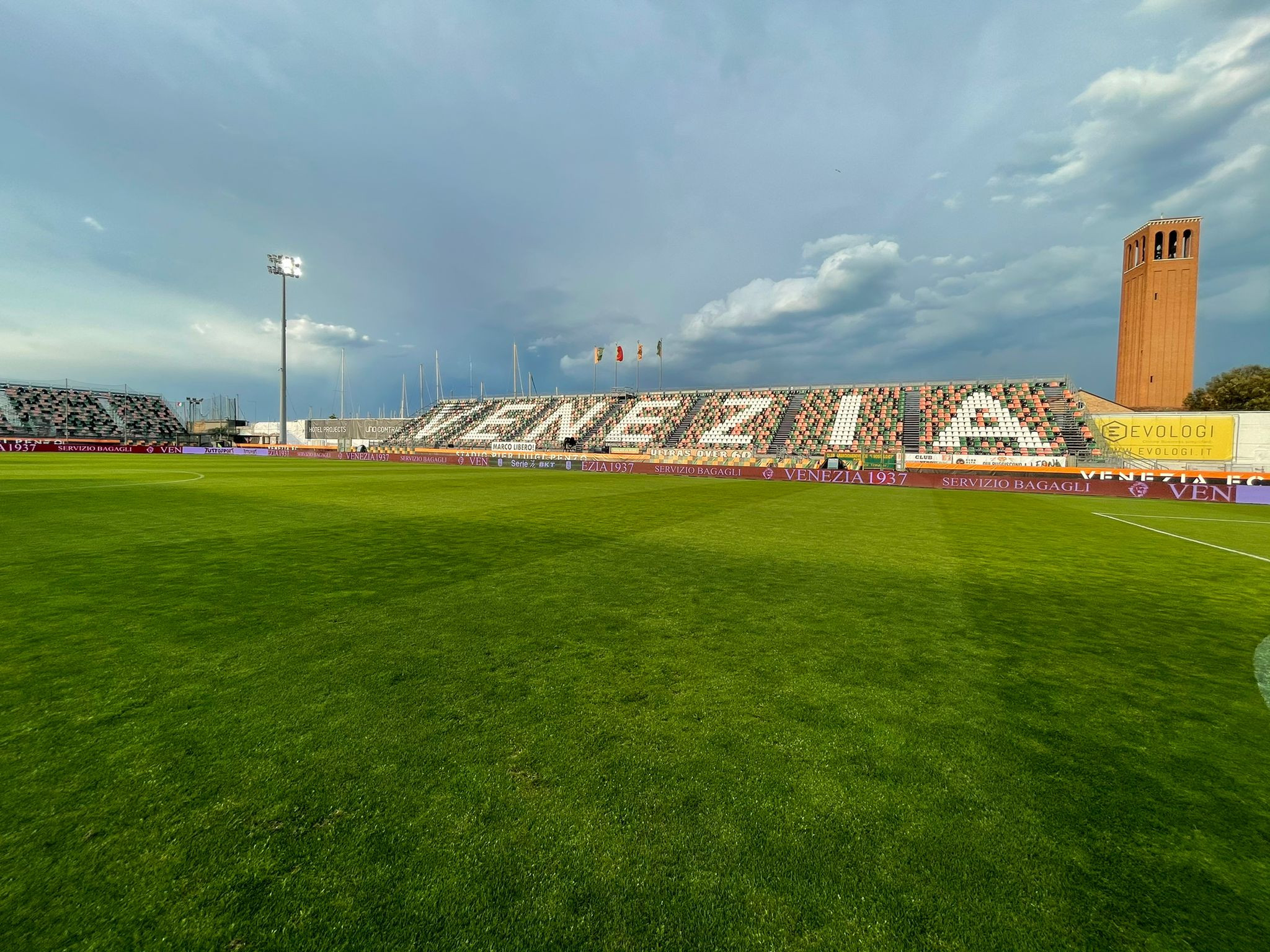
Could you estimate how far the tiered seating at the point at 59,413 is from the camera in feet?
180

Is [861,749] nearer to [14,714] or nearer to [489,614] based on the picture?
[489,614]

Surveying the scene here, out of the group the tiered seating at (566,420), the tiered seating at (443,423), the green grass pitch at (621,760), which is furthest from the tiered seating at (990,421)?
the tiered seating at (443,423)

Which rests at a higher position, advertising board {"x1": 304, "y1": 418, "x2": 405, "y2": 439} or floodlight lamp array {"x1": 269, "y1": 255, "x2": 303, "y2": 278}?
floodlight lamp array {"x1": 269, "y1": 255, "x2": 303, "y2": 278}

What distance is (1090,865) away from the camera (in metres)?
2.00

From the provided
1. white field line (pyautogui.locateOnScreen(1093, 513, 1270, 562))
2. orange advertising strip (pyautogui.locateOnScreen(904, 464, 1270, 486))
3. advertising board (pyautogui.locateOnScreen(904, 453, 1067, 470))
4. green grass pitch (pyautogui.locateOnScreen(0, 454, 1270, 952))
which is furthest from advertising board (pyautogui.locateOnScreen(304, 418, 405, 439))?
white field line (pyautogui.locateOnScreen(1093, 513, 1270, 562))

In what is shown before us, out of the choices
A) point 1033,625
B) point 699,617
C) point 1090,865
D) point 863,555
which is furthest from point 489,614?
point 863,555

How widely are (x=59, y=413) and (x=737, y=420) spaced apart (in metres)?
74.2

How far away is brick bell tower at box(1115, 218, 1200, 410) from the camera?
5341cm

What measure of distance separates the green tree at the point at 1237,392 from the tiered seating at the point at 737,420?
33.2m

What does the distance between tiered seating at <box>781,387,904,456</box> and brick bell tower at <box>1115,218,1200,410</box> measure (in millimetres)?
35621

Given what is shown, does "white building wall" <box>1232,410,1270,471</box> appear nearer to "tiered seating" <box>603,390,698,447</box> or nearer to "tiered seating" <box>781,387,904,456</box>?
"tiered seating" <box>781,387,904,456</box>

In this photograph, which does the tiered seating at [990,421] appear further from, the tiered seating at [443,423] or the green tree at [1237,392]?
the tiered seating at [443,423]

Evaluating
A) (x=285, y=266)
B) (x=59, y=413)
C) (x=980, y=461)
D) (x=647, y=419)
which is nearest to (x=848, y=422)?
(x=980, y=461)

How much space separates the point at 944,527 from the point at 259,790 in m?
12.0
